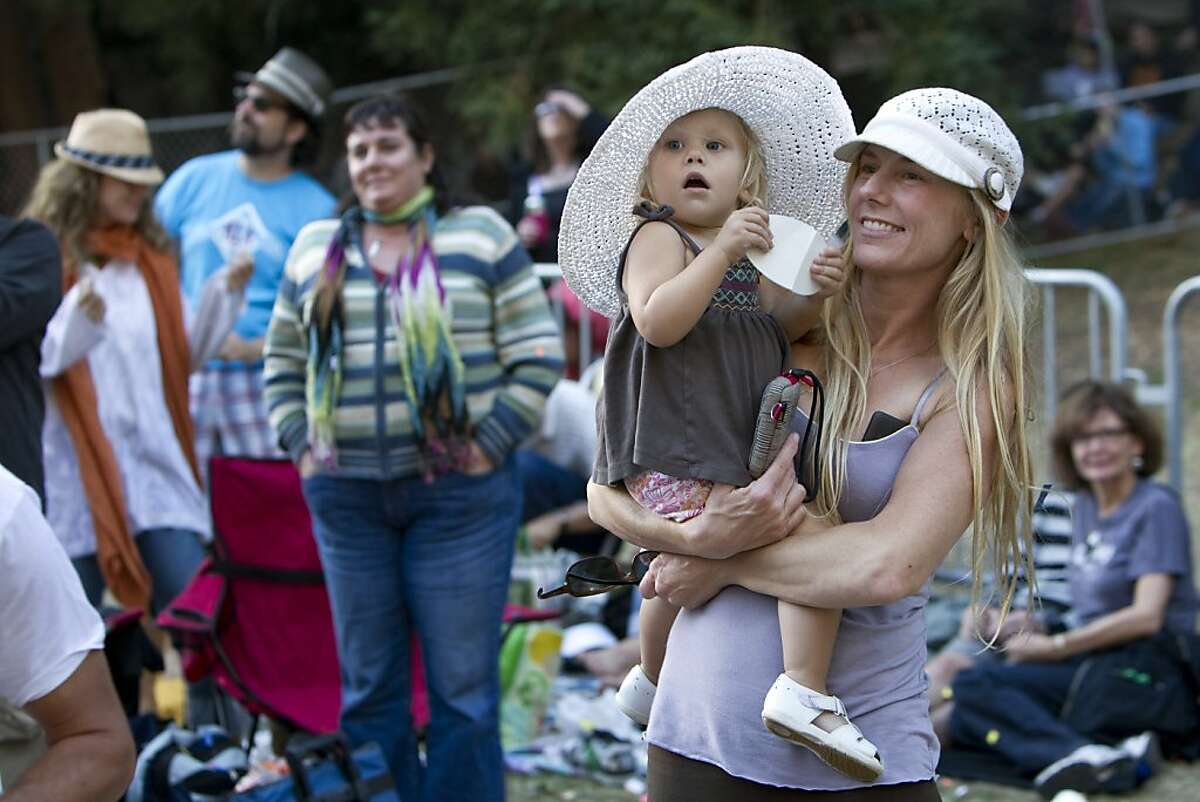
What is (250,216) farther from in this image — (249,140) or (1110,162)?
(1110,162)

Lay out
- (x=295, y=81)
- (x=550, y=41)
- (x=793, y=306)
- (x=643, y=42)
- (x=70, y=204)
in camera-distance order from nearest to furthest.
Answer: (x=793, y=306) → (x=70, y=204) → (x=295, y=81) → (x=643, y=42) → (x=550, y=41)

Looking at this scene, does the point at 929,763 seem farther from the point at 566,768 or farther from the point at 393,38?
the point at 393,38

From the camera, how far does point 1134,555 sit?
556 cm

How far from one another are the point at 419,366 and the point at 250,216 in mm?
1945

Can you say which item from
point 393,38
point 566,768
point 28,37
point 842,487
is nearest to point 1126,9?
point 393,38

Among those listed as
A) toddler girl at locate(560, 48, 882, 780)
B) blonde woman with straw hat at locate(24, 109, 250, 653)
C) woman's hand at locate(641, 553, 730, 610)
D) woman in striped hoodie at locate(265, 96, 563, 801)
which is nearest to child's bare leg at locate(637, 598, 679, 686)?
toddler girl at locate(560, 48, 882, 780)

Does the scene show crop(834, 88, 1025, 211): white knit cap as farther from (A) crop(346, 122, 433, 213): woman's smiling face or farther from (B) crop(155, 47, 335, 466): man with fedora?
(B) crop(155, 47, 335, 466): man with fedora

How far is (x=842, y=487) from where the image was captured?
255 centimetres

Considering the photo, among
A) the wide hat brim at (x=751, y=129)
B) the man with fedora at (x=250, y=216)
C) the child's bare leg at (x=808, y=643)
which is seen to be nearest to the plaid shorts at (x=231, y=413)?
the man with fedora at (x=250, y=216)

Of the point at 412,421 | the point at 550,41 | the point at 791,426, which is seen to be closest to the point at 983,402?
the point at 791,426

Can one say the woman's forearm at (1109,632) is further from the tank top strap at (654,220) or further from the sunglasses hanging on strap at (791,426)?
the tank top strap at (654,220)

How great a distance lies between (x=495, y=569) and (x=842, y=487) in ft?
6.59

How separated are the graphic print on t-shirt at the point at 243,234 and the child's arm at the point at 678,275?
11.8ft

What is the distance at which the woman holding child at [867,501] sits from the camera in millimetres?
2453
